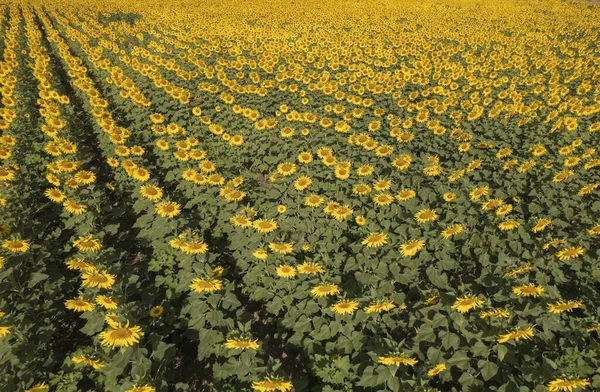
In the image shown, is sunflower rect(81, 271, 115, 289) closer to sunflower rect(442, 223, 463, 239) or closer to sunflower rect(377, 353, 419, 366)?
sunflower rect(377, 353, 419, 366)

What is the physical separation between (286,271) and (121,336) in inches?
95.9

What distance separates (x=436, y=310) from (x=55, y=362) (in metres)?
5.55

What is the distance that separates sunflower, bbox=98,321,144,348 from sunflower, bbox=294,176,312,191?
4.19 metres

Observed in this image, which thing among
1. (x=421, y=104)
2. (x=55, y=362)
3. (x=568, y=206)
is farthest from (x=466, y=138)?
(x=55, y=362)

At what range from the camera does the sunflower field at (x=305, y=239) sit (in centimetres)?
412

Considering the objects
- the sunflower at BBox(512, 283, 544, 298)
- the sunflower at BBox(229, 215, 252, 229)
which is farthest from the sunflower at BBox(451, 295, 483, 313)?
the sunflower at BBox(229, 215, 252, 229)

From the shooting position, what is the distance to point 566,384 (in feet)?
10.8

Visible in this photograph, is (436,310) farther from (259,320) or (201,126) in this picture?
(201,126)

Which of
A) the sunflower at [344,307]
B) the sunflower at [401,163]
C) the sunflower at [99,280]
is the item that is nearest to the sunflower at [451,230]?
the sunflower at [344,307]

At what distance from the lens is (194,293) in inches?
196

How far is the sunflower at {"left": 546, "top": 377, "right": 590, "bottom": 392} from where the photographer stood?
323cm

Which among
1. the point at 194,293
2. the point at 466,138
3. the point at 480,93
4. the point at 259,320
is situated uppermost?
the point at 480,93

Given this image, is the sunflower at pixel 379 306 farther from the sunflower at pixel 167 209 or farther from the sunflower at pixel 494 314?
the sunflower at pixel 167 209

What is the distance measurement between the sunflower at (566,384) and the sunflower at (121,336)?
15.9 ft
